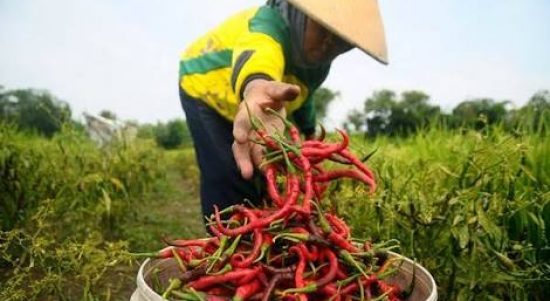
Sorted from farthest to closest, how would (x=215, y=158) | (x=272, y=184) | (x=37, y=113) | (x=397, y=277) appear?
(x=37, y=113), (x=215, y=158), (x=397, y=277), (x=272, y=184)

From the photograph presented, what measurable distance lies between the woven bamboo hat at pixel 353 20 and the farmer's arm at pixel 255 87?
0.19m

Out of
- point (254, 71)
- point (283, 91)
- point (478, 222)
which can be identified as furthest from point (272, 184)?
point (478, 222)

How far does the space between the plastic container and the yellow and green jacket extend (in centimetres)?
52

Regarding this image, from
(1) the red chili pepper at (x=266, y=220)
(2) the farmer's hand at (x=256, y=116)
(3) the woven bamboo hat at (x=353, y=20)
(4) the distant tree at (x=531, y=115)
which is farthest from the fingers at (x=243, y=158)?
(4) the distant tree at (x=531, y=115)

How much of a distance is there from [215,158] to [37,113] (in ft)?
9.21

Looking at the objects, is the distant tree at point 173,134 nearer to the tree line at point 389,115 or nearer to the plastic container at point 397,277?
the tree line at point 389,115

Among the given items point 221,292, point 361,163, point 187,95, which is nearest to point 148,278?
point 221,292

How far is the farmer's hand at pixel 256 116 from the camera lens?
4.70 ft

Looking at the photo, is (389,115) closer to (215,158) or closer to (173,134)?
(215,158)

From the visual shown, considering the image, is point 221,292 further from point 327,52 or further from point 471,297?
point 327,52

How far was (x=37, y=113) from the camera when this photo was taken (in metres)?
4.57

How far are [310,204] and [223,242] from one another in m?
0.22

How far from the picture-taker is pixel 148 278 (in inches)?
55.6

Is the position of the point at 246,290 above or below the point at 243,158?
below
